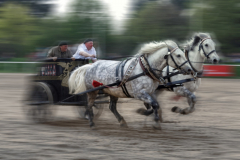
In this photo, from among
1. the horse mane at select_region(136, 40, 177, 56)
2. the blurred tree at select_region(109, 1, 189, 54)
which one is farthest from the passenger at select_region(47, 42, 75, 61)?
the blurred tree at select_region(109, 1, 189, 54)

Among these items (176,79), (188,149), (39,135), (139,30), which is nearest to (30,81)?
(39,135)

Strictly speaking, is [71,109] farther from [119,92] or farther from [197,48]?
[197,48]

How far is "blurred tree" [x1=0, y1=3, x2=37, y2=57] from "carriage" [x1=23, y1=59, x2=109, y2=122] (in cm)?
3774

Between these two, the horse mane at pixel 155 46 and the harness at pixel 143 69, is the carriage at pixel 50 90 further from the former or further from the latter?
the horse mane at pixel 155 46

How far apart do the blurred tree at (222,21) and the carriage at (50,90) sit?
24.1 metres

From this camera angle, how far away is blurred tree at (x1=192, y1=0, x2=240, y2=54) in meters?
31.2

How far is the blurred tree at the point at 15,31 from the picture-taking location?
146 ft

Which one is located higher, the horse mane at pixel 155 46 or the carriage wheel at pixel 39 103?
the horse mane at pixel 155 46

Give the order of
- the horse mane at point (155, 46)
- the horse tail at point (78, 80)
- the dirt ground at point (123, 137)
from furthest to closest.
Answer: the horse tail at point (78, 80) < the horse mane at point (155, 46) < the dirt ground at point (123, 137)

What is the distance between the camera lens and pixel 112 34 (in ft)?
145

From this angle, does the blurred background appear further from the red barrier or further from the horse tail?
the horse tail

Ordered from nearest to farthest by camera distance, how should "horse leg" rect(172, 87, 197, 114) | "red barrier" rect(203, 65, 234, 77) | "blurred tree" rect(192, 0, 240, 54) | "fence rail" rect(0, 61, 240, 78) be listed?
"horse leg" rect(172, 87, 197, 114) < "red barrier" rect(203, 65, 234, 77) < "fence rail" rect(0, 61, 240, 78) < "blurred tree" rect(192, 0, 240, 54)

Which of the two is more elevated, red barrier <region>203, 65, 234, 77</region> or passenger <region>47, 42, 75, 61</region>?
passenger <region>47, 42, 75, 61</region>

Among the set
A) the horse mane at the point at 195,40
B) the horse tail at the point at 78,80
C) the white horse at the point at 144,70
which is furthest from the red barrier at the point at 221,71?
the white horse at the point at 144,70
